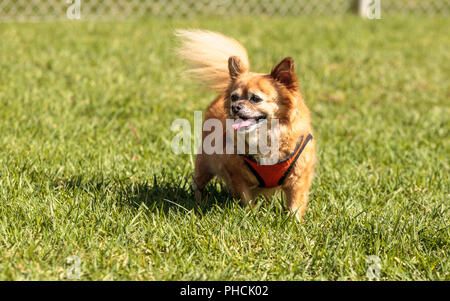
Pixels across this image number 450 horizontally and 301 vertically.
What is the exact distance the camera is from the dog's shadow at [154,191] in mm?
3543

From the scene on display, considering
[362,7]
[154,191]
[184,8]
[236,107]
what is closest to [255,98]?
[236,107]

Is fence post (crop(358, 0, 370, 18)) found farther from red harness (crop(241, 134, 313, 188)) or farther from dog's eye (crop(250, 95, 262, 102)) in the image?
dog's eye (crop(250, 95, 262, 102))

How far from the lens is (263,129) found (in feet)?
11.2

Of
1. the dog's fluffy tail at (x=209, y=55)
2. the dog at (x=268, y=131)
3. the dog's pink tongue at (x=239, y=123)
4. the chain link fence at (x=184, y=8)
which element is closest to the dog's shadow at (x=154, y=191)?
the dog at (x=268, y=131)

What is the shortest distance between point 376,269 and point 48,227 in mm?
1931

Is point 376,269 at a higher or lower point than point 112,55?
lower

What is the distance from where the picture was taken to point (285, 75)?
3355 mm

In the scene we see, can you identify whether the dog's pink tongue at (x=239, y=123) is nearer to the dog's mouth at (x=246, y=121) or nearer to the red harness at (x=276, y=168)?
the dog's mouth at (x=246, y=121)

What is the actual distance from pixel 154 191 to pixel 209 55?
112 cm

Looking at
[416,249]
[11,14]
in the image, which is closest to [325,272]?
[416,249]

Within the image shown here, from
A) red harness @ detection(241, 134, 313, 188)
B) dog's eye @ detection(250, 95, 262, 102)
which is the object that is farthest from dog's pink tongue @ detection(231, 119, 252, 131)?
red harness @ detection(241, 134, 313, 188)

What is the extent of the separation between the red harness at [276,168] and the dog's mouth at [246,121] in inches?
9.6

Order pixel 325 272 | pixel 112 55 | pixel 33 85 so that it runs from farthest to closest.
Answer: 1. pixel 112 55
2. pixel 33 85
3. pixel 325 272

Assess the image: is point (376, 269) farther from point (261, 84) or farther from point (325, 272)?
point (261, 84)
